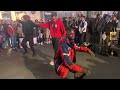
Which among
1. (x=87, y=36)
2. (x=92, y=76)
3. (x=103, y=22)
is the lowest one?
(x=92, y=76)

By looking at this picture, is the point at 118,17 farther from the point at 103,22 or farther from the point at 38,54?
the point at 38,54

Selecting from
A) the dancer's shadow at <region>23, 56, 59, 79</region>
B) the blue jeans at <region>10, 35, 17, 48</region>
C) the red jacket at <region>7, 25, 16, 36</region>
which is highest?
the red jacket at <region>7, 25, 16, 36</region>

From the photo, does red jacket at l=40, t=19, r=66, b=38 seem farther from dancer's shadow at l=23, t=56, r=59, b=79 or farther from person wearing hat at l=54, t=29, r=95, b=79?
person wearing hat at l=54, t=29, r=95, b=79

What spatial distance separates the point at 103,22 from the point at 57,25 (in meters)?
2.05

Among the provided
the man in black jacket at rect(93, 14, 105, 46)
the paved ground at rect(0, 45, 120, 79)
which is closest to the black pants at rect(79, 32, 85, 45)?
the man in black jacket at rect(93, 14, 105, 46)

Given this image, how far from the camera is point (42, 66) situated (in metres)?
6.14

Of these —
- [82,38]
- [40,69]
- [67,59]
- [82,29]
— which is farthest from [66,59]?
[82,29]

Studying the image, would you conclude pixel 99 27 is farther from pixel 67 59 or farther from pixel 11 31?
pixel 67 59

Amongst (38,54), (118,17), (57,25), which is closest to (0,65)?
(38,54)

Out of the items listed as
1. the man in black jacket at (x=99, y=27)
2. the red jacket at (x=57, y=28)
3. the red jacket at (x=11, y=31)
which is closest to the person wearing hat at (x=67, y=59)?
the red jacket at (x=57, y=28)

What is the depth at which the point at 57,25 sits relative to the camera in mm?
6125

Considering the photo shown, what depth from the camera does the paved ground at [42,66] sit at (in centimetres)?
530

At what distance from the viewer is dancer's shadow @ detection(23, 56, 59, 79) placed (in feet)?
17.4
